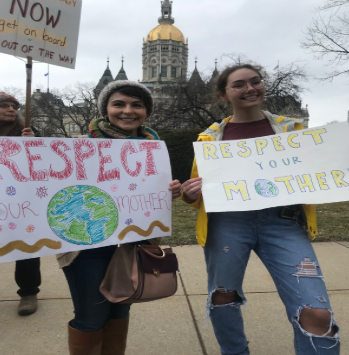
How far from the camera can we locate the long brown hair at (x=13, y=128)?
8.83ft

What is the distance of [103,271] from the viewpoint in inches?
68.2

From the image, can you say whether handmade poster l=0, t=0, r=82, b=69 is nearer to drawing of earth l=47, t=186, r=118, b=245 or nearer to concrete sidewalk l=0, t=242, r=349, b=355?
drawing of earth l=47, t=186, r=118, b=245

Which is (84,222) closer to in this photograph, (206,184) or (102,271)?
(102,271)

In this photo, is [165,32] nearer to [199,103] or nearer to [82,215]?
[199,103]

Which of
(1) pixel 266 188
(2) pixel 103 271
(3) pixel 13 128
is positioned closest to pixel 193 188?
(1) pixel 266 188

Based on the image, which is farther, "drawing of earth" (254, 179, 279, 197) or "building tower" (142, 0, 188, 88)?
"building tower" (142, 0, 188, 88)

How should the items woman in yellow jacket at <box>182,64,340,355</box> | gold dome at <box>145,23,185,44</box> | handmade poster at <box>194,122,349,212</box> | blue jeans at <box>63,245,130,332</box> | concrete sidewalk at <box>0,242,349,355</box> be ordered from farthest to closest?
gold dome at <box>145,23,185,44</box>
concrete sidewalk at <box>0,242,349,355</box>
handmade poster at <box>194,122,349,212</box>
blue jeans at <box>63,245,130,332</box>
woman in yellow jacket at <box>182,64,340,355</box>

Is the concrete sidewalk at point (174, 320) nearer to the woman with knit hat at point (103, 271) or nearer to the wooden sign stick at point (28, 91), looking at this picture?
the woman with knit hat at point (103, 271)

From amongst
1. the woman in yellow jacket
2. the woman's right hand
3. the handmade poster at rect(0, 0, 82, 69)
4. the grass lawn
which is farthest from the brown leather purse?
the grass lawn

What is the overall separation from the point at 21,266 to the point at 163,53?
10798cm

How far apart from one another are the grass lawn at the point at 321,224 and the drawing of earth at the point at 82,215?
9.89 feet

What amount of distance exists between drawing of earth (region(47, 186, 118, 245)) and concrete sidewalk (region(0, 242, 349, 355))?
1036 mm

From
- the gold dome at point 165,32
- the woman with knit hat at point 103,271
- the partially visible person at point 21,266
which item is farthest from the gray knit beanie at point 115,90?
the gold dome at point 165,32

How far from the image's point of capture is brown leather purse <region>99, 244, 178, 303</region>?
A: 166 centimetres
